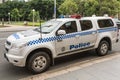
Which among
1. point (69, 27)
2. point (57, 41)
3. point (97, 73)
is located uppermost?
point (69, 27)

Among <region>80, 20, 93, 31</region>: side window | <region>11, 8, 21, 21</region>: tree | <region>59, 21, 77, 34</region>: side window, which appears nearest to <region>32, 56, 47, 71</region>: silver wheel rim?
<region>59, 21, 77, 34</region>: side window

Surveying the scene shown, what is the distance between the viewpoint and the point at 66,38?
6.63 m

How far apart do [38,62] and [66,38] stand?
50.8 inches

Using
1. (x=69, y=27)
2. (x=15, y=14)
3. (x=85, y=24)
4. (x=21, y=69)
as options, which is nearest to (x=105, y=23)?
(x=85, y=24)

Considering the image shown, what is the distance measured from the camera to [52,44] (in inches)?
247

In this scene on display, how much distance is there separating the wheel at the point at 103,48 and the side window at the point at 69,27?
1.49 metres

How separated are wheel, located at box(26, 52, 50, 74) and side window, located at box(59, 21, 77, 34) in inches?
45.3

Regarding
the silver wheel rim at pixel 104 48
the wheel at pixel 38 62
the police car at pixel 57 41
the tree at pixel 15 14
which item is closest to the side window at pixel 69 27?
the police car at pixel 57 41

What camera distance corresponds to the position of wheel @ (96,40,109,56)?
25.8ft

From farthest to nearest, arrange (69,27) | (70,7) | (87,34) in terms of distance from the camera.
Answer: (70,7) → (87,34) → (69,27)

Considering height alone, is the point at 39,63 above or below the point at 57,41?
below

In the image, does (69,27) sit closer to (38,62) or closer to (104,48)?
(38,62)

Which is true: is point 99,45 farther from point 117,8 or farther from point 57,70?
point 117,8

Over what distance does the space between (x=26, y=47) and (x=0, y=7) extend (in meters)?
80.5
